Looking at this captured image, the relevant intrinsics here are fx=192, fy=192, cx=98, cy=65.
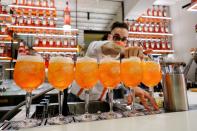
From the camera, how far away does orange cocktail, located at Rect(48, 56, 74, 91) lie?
82 centimetres

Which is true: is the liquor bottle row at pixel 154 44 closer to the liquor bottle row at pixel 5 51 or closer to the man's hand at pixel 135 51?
the liquor bottle row at pixel 5 51

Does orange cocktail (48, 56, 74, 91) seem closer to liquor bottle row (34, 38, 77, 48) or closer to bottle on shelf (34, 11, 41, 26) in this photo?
bottle on shelf (34, 11, 41, 26)

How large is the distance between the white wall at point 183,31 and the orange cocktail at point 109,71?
5.16m

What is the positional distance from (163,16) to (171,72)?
5.45 m

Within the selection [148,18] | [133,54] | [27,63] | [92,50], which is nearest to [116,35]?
[92,50]

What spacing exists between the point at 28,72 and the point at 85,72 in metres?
0.24

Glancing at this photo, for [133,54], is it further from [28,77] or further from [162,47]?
[162,47]

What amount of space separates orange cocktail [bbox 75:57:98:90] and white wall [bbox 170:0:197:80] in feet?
17.2

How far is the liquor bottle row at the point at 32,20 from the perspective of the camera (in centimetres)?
458

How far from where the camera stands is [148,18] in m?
5.84

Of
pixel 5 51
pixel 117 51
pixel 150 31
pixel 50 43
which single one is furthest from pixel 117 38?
pixel 150 31

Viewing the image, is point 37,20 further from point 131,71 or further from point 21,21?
point 131,71

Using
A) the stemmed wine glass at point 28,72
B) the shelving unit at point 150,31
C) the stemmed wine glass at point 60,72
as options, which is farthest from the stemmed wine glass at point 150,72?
the shelving unit at point 150,31

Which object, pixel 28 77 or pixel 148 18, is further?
pixel 148 18
